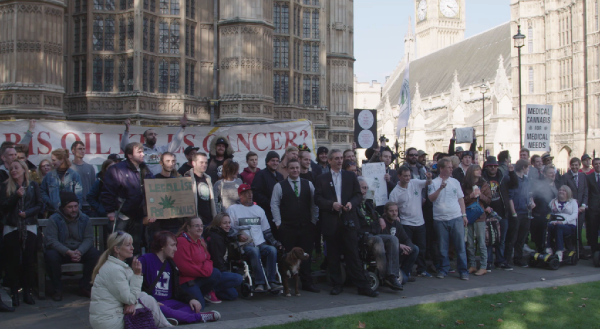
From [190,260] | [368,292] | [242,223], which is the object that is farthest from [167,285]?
[368,292]

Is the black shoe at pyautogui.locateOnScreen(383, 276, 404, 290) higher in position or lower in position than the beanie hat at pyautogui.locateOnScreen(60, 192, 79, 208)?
lower

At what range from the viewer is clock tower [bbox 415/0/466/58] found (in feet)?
396

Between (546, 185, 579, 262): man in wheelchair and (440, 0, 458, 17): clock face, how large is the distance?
117 m

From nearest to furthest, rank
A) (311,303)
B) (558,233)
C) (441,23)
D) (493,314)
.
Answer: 1. (493,314)
2. (311,303)
3. (558,233)
4. (441,23)

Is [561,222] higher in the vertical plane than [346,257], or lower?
higher

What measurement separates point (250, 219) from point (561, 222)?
6.50m

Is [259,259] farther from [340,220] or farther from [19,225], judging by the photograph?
[19,225]

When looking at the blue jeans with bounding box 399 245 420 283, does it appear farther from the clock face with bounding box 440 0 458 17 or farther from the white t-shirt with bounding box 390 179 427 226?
the clock face with bounding box 440 0 458 17

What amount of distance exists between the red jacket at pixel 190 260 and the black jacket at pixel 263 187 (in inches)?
71.2

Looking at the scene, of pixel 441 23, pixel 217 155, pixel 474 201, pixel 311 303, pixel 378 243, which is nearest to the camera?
pixel 311 303

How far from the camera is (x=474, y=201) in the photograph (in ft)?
33.5

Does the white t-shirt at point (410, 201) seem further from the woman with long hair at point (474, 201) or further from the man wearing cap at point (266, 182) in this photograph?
the man wearing cap at point (266, 182)

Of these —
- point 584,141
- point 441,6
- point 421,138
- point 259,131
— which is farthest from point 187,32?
point 441,6

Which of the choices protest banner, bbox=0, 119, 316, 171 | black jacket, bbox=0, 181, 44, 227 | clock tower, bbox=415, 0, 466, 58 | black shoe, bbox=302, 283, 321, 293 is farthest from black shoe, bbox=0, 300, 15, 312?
clock tower, bbox=415, 0, 466, 58
